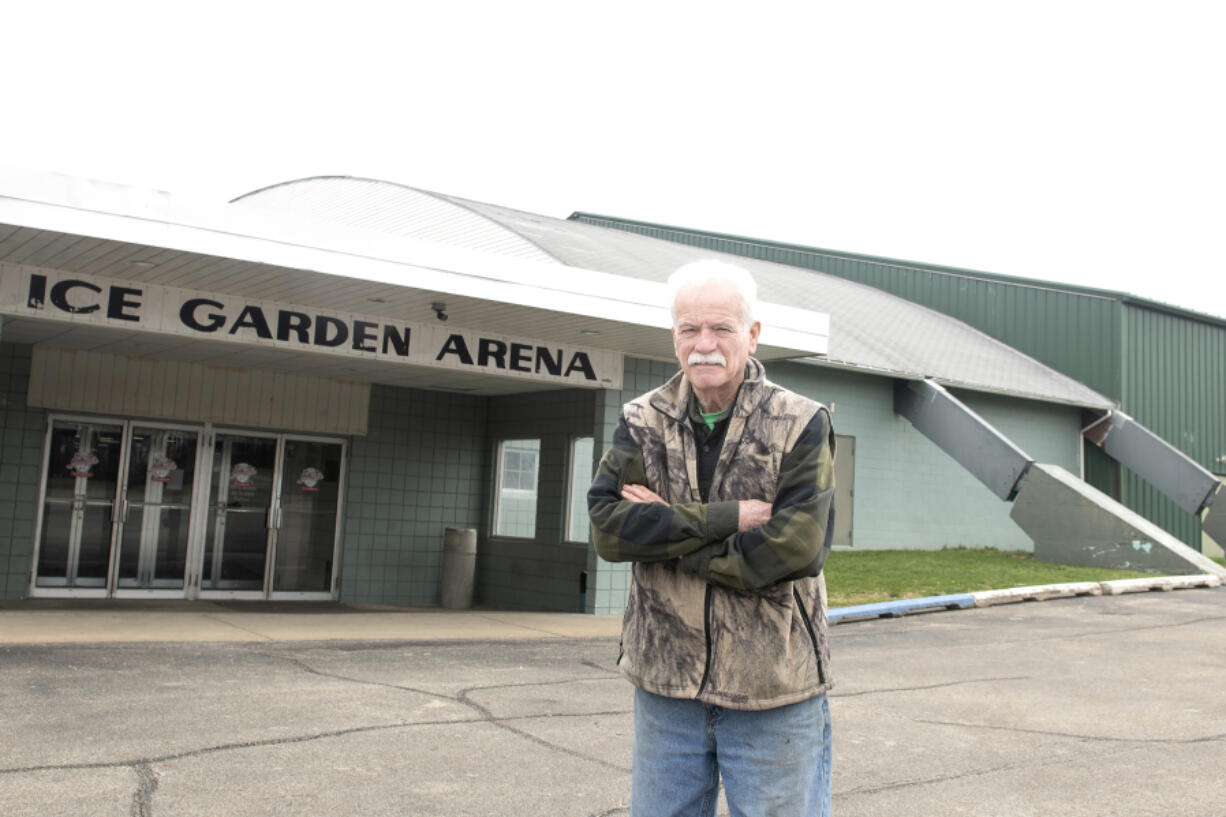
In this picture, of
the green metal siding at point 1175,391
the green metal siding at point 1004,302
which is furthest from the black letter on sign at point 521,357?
the green metal siding at point 1004,302

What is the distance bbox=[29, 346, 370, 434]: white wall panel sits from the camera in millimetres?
12195

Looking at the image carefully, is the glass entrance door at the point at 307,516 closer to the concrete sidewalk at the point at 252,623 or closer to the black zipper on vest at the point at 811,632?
the concrete sidewalk at the point at 252,623

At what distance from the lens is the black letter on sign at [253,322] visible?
10.3m

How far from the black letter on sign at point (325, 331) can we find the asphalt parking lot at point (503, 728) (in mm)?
3040

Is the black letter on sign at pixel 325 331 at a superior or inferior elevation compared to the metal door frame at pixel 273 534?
superior

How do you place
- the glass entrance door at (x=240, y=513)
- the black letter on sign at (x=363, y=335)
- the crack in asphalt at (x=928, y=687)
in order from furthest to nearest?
1. the glass entrance door at (x=240, y=513)
2. the black letter on sign at (x=363, y=335)
3. the crack in asphalt at (x=928, y=687)

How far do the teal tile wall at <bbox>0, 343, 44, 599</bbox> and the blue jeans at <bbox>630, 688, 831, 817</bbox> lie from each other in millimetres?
11389

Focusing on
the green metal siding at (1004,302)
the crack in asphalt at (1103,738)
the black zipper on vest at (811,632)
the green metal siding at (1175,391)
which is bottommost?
the crack in asphalt at (1103,738)

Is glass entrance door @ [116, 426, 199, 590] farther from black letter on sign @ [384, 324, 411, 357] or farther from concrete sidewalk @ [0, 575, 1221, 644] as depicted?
black letter on sign @ [384, 324, 411, 357]

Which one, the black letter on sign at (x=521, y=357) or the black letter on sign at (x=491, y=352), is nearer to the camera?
the black letter on sign at (x=491, y=352)

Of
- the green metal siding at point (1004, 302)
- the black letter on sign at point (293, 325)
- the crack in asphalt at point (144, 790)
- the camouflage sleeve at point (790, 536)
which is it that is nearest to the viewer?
the camouflage sleeve at point (790, 536)

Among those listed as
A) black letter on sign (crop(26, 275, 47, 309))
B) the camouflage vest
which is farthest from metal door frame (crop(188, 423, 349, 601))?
the camouflage vest

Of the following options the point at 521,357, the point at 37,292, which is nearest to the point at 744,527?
the point at 37,292

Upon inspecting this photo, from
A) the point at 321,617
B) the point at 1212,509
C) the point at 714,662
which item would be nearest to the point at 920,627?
the point at 321,617
